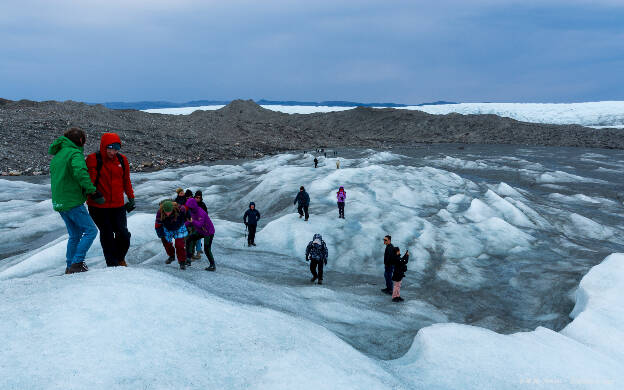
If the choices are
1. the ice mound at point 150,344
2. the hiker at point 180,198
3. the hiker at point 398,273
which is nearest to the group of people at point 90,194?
the ice mound at point 150,344

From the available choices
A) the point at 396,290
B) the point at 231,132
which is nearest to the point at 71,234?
the point at 396,290

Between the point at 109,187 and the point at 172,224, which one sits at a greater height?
the point at 109,187

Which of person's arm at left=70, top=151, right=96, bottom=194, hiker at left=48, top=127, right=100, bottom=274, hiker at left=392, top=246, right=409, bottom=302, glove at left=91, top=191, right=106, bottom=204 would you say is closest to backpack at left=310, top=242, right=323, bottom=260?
hiker at left=392, top=246, right=409, bottom=302

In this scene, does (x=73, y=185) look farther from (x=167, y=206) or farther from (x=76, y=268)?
(x=167, y=206)

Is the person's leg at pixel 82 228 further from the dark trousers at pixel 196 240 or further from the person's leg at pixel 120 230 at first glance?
the dark trousers at pixel 196 240

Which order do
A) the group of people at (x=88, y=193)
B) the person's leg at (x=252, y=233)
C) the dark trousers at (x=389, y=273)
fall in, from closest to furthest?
the group of people at (x=88, y=193)
the dark trousers at (x=389, y=273)
the person's leg at (x=252, y=233)

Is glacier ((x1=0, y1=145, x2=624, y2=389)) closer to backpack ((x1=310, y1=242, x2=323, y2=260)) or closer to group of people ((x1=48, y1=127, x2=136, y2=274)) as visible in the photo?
group of people ((x1=48, y1=127, x2=136, y2=274))

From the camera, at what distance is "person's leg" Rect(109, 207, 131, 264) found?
6574mm

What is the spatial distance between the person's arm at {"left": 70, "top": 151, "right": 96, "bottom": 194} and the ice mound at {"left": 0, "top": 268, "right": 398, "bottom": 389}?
4.42ft

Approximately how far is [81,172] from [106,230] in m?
1.35

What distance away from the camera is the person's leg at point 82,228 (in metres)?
6.04

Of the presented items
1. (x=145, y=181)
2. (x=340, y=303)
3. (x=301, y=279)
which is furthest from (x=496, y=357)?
(x=145, y=181)

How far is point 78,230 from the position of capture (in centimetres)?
619

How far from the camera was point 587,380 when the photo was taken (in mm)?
5848
